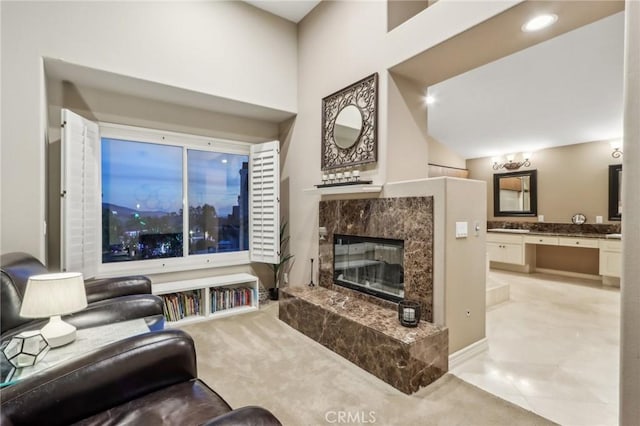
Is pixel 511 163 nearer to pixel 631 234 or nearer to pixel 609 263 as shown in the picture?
pixel 609 263

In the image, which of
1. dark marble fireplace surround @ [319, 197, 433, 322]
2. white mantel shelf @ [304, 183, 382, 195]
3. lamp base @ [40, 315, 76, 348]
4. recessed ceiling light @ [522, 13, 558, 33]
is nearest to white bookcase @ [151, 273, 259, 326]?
dark marble fireplace surround @ [319, 197, 433, 322]

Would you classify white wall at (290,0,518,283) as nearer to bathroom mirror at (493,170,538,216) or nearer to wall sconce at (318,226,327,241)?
wall sconce at (318,226,327,241)

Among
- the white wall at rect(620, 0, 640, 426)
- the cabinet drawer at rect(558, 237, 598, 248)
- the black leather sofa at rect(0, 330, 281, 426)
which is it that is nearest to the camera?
the white wall at rect(620, 0, 640, 426)

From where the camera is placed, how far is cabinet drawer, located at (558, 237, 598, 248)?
5145 mm

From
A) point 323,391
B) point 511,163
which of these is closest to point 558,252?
point 511,163

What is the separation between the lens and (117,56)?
302 centimetres

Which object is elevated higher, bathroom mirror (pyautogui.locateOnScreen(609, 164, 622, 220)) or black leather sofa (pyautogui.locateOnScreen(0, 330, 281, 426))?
bathroom mirror (pyautogui.locateOnScreen(609, 164, 622, 220))

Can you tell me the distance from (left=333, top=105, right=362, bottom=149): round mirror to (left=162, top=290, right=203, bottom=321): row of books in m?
2.57

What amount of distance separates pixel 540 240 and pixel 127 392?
22.0ft

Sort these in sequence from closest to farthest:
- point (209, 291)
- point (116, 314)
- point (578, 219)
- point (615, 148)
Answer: point (116, 314)
point (209, 291)
point (615, 148)
point (578, 219)

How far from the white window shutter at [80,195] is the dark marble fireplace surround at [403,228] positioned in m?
2.60

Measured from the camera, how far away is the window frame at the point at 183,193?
11.6 ft

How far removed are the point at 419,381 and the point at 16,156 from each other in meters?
3.77

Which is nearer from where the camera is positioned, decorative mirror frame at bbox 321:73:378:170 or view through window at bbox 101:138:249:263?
decorative mirror frame at bbox 321:73:378:170
